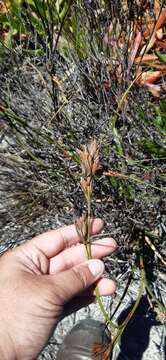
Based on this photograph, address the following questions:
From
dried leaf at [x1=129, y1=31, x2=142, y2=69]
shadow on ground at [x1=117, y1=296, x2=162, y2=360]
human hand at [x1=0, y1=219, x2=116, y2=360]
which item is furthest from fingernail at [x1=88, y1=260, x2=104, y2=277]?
dried leaf at [x1=129, y1=31, x2=142, y2=69]

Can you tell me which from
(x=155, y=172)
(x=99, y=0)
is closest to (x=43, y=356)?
(x=155, y=172)

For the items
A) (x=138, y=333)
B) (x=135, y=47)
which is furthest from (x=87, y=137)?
(x=138, y=333)

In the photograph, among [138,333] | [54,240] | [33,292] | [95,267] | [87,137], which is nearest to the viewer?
[33,292]

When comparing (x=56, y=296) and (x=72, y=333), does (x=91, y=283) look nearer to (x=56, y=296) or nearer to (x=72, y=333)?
(x=56, y=296)

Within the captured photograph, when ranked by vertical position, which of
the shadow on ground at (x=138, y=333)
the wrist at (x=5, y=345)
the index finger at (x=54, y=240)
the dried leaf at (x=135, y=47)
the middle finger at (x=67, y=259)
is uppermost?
the dried leaf at (x=135, y=47)

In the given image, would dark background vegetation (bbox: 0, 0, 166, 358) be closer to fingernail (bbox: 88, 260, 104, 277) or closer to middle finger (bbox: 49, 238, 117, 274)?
middle finger (bbox: 49, 238, 117, 274)

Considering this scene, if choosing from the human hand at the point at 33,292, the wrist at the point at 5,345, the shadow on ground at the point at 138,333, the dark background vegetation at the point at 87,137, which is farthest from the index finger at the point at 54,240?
the shadow on ground at the point at 138,333

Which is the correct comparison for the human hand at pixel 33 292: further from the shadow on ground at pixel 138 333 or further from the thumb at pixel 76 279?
the shadow on ground at pixel 138 333

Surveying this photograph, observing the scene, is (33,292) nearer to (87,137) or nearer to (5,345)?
(5,345)
